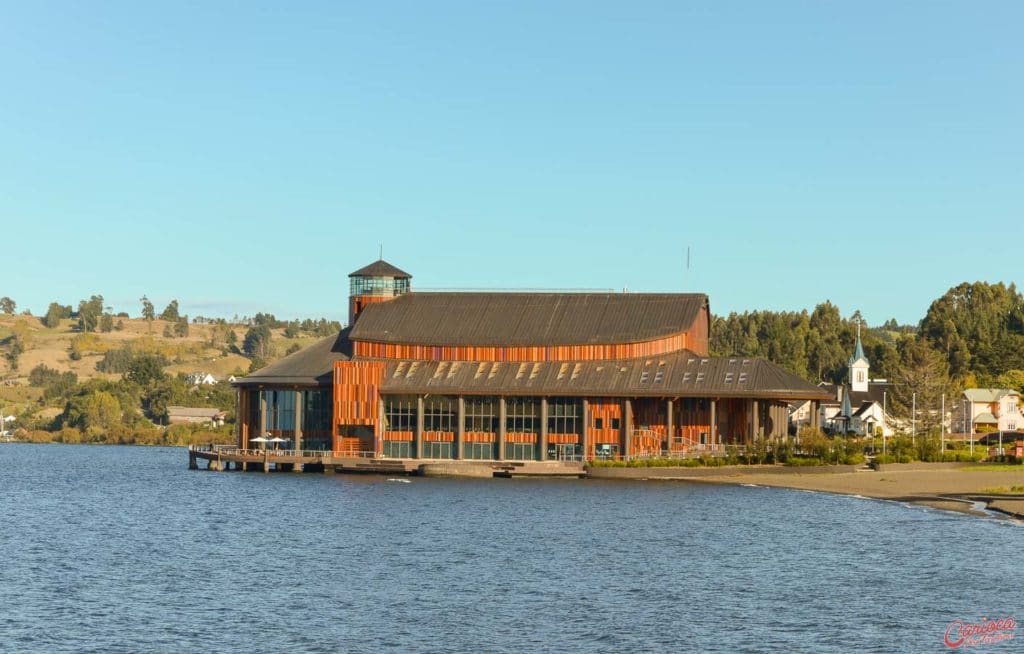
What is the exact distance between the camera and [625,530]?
8750 centimetres

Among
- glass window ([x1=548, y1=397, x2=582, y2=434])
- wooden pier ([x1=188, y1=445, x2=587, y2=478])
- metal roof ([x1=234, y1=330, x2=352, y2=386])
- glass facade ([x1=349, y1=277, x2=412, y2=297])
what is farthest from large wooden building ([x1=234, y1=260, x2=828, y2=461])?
glass facade ([x1=349, y1=277, x2=412, y2=297])

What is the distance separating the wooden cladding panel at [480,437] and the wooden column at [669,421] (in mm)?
16266

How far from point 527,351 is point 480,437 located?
10085mm

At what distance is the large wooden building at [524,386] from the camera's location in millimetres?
139375

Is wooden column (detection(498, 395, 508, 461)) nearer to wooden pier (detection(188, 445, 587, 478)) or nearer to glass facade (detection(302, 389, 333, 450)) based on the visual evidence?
wooden pier (detection(188, 445, 587, 478))

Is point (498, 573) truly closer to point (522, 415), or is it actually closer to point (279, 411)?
point (522, 415)

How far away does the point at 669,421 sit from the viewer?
13800 centimetres

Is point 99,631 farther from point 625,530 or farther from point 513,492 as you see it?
point 513,492

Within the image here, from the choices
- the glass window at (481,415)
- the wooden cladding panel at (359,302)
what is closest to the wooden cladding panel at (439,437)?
the glass window at (481,415)

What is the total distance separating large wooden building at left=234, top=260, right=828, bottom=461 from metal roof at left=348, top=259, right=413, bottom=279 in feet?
19.2

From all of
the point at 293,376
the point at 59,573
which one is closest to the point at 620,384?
the point at 293,376

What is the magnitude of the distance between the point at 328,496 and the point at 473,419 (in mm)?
31330

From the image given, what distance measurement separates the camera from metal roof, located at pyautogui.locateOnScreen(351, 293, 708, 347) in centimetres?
14650

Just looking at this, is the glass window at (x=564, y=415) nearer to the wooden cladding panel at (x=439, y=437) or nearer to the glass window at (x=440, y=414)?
the glass window at (x=440, y=414)
